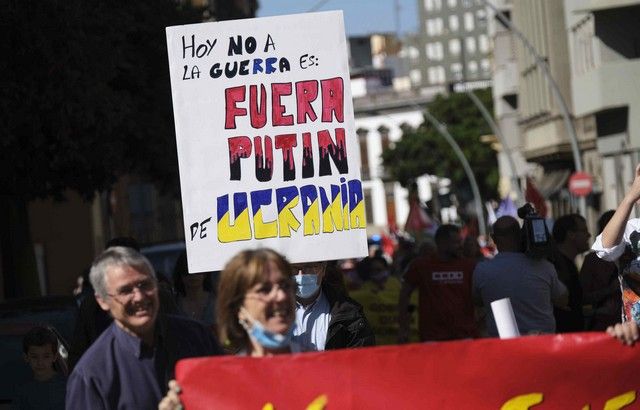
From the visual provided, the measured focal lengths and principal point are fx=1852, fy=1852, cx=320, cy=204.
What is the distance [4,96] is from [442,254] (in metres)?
7.21

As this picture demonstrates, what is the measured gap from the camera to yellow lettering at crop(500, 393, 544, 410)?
6.67 m

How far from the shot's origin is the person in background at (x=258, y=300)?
5.97 metres

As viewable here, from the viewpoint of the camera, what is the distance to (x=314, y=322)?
920cm

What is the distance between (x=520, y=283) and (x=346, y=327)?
2352 mm

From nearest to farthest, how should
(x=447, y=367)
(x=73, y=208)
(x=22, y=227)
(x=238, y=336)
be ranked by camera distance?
(x=238, y=336) → (x=447, y=367) → (x=22, y=227) → (x=73, y=208)

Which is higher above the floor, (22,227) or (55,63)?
(55,63)

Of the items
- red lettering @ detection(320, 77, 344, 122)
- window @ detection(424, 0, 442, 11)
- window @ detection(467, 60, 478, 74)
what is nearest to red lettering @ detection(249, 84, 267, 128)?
red lettering @ detection(320, 77, 344, 122)

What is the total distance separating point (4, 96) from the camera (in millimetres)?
20062

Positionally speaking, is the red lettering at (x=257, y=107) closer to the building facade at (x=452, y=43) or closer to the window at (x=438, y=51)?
the building facade at (x=452, y=43)

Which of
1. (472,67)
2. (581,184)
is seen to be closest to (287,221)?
(581,184)

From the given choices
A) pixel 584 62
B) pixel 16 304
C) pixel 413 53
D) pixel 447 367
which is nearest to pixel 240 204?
pixel 447 367

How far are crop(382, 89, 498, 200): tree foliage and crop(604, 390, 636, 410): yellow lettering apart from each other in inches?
3963

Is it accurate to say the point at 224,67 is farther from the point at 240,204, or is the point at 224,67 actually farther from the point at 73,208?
the point at 73,208

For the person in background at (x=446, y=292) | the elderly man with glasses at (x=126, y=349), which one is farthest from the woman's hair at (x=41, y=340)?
the person in background at (x=446, y=292)
